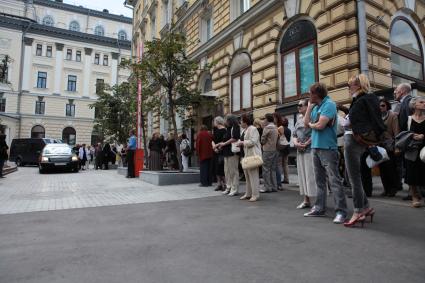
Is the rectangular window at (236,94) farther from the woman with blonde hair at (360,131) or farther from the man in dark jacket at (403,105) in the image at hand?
the woman with blonde hair at (360,131)

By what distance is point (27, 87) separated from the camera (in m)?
43.7

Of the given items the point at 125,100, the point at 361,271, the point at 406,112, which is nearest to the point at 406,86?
the point at 406,112

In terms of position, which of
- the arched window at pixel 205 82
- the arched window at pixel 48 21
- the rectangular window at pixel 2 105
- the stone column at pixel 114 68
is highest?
the arched window at pixel 48 21

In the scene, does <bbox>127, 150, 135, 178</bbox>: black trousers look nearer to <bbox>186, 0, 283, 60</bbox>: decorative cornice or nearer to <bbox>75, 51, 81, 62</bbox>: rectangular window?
<bbox>186, 0, 283, 60</bbox>: decorative cornice

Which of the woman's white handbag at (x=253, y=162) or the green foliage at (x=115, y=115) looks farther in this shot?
the green foliage at (x=115, y=115)

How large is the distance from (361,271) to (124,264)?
6.84 ft

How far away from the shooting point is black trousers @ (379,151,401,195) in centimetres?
612

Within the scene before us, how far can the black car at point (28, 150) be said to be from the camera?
2355 cm

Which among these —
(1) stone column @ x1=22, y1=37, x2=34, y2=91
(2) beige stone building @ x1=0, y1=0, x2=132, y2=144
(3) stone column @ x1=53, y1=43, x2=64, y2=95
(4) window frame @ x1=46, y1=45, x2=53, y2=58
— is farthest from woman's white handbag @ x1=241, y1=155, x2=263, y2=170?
(4) window frame @ x1=46, y1=45, x2=53, y2=58

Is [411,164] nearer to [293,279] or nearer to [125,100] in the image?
[293,279]

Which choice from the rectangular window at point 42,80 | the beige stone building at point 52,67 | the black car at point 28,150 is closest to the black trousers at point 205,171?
the black car at point 28,150

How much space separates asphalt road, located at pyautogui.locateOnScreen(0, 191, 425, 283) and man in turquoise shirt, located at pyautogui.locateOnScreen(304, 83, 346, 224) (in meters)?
0.28

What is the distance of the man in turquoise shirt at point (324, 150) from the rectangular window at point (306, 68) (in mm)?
6635

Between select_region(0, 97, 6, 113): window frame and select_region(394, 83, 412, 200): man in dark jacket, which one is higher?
select_region(0, 97, 6, 113): window frame
